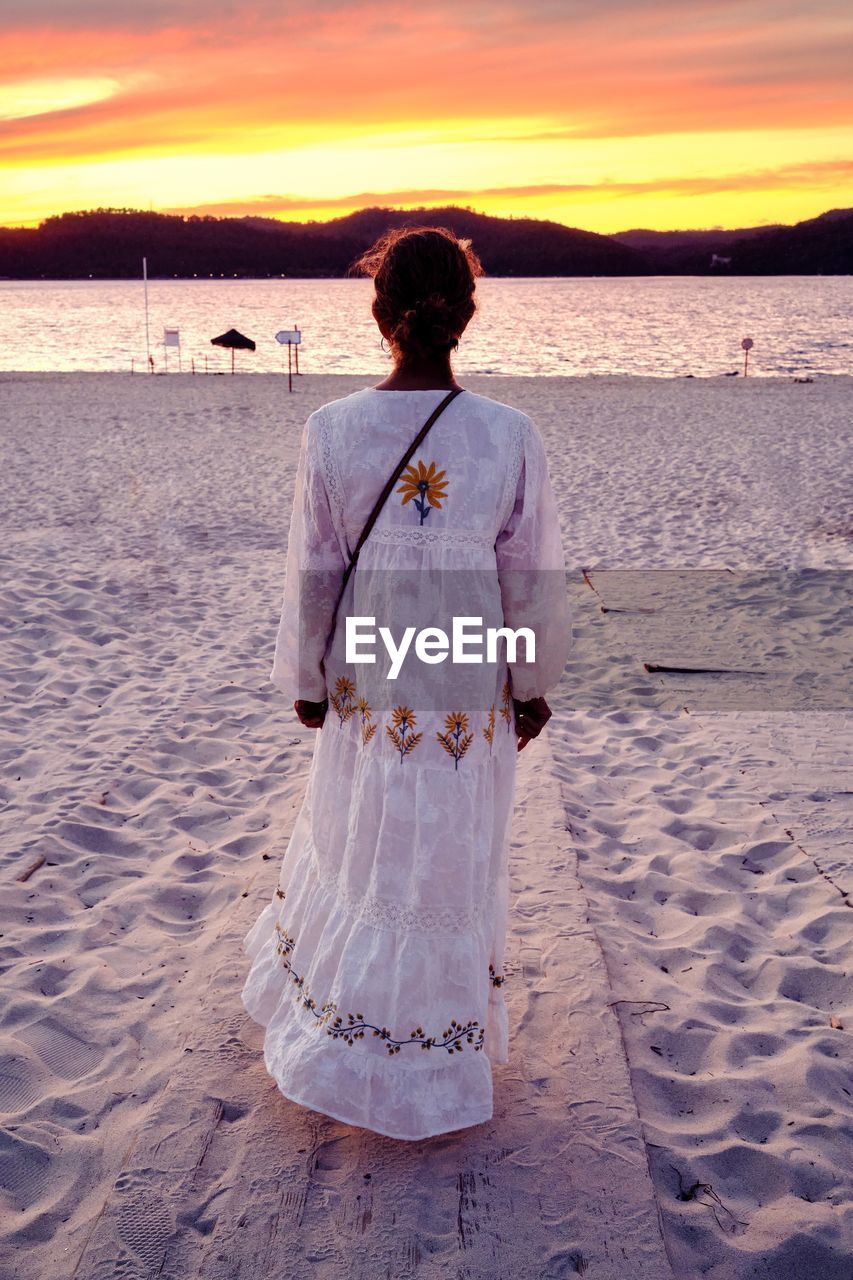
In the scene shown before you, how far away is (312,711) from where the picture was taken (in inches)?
100

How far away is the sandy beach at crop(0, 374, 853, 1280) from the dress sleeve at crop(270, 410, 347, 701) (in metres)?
1.07

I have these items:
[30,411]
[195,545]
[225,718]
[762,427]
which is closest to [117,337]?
[30,411]

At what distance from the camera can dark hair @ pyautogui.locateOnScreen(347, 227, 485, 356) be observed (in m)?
2.19

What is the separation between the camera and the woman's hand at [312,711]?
2.53 meters

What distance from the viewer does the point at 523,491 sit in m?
2.29

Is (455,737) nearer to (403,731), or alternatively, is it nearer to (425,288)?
(403,731)

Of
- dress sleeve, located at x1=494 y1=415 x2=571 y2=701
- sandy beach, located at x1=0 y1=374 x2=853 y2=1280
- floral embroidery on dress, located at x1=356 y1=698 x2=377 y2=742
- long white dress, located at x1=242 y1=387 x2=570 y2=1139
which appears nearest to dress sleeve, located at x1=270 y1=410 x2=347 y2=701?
long white dress, located at x1=242 y1=387 x2=570 y2=1139

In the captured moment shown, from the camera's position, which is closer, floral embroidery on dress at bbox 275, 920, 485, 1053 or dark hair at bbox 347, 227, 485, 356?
dark hair at bbox 347, 227, 485, 356

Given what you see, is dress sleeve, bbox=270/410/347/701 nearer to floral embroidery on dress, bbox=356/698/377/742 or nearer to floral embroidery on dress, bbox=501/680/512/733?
floral embroidery on dress, bbox=356/698/377/742

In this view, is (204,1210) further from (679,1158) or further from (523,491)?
(523,491)

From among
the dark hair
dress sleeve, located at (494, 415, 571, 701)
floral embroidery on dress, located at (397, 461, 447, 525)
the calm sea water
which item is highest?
the dark hair

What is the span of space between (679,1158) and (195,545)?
7664 mm

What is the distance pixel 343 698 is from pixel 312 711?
12 centimetres

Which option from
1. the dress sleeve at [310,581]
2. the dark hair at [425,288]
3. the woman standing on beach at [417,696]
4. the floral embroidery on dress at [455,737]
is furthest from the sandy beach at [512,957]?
the dark hair at [425,288]
